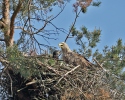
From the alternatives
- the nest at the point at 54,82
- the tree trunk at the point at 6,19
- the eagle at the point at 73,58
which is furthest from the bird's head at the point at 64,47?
the nest at the point at 54,82

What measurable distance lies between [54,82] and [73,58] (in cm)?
119

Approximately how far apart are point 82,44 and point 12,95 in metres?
3.07

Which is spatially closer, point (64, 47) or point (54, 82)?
point (54, 82)

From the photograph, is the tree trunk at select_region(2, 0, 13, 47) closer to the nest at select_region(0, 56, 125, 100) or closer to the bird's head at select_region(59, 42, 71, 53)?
the bird's head at select_region(59, 42, 71, 53)

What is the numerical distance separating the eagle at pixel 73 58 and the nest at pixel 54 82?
0.49 m

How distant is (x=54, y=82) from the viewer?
22.9 feet

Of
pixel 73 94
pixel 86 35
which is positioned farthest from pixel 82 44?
pixel 73 94

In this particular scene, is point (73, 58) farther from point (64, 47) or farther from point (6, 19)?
point (6, 19)

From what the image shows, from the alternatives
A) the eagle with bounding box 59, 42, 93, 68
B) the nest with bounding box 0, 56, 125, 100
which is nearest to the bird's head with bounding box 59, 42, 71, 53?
the eagle with bounding box 59, 42, 93, 68

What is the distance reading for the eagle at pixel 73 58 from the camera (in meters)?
7.83

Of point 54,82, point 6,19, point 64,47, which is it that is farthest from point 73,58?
point 6,19

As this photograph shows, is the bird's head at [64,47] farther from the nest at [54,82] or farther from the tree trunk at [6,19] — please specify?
the nest at [54,82]

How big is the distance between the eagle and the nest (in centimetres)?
49

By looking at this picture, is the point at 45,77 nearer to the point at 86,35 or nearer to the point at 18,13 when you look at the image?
the point at 18,13
